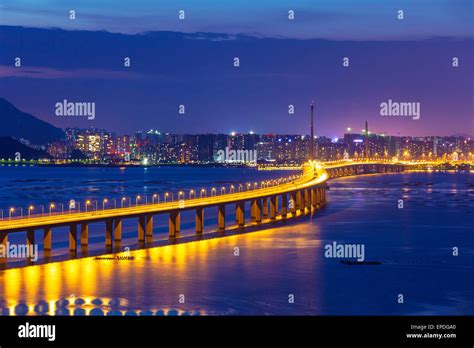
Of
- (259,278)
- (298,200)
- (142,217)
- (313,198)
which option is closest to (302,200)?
(298,200)

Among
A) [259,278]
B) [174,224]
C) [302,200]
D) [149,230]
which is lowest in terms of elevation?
[259,278]

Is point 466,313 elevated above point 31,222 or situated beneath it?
A: situated beneath

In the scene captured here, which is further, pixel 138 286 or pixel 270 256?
pixel 270 256

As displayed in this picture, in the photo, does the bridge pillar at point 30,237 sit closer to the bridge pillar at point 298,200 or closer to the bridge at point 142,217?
the bridge at point 142,217

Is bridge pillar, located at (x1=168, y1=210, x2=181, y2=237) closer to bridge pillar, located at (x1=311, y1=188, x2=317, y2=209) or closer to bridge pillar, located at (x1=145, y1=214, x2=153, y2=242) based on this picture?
bridge pillar, located at (x1=145, y1=214, x2=153, y2=242)

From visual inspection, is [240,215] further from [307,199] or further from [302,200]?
[307,199]

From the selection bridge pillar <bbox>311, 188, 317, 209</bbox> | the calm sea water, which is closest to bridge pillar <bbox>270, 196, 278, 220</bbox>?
the calm sea water
